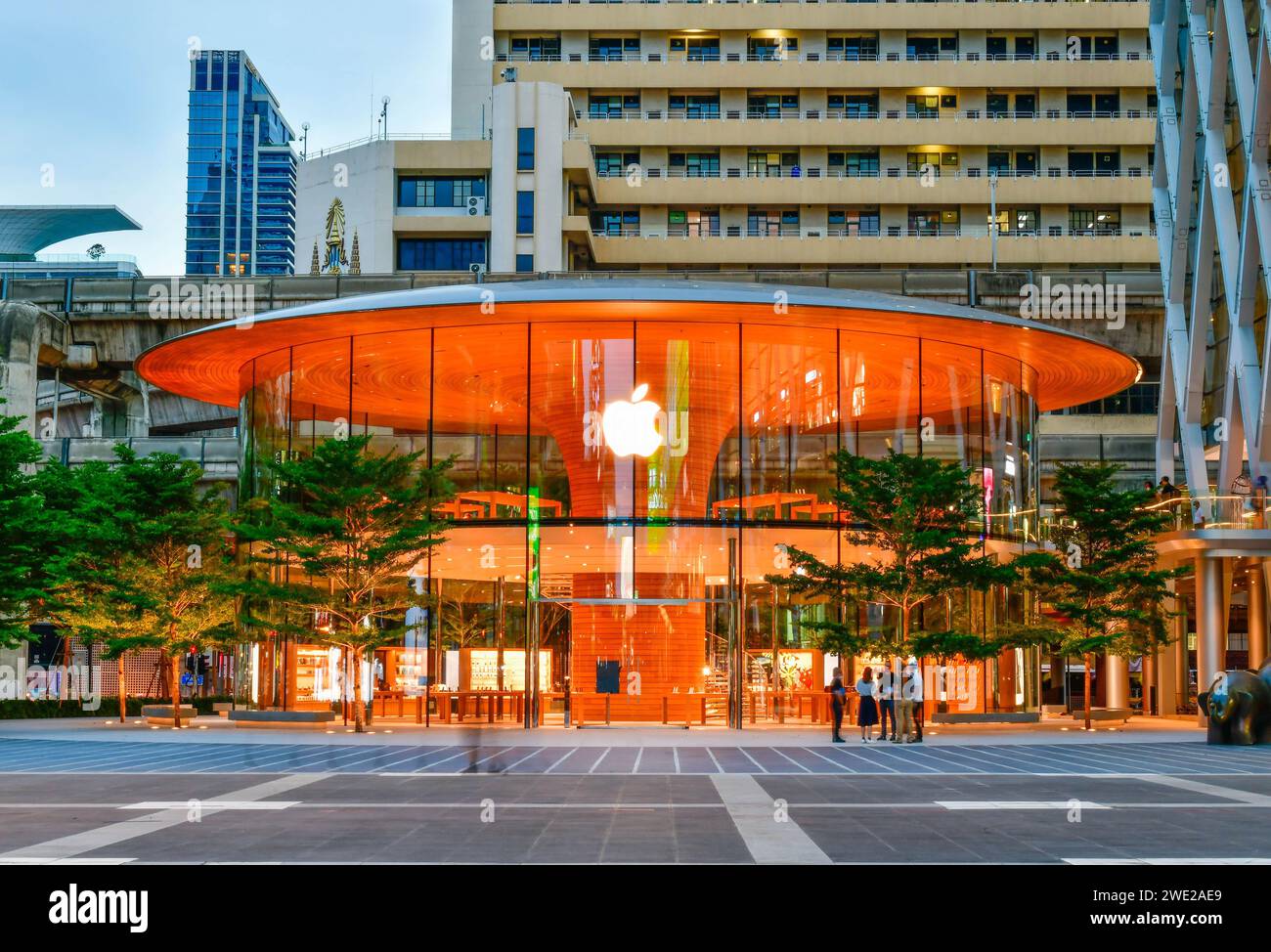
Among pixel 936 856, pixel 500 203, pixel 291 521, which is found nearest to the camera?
pixel 936 856

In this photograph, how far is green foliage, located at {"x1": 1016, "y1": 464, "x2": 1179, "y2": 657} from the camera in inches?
1467

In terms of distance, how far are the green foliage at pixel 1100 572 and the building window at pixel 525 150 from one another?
150ft

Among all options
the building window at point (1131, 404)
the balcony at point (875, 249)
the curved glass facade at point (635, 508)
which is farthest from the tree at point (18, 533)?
the building window at point (1131, 404)

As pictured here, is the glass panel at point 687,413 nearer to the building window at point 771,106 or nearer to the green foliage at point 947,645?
the green foliage at point 947,645

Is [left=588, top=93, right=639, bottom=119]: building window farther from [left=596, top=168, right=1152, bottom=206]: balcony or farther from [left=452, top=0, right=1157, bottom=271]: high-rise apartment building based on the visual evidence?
[left=596, top=168, right=1152, bottom=206]: balcony

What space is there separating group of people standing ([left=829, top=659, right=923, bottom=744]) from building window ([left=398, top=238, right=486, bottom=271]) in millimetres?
51503

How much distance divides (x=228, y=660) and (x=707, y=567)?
3257cm

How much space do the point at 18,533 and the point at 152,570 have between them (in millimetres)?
3727

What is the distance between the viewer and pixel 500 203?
78.8 m

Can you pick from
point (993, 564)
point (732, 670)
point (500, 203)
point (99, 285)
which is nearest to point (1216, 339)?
point (993, 564)

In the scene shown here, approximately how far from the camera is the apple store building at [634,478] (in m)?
35.8

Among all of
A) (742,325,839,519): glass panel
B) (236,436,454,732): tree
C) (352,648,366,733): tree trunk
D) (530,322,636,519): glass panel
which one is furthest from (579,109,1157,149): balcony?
(352,648,366,733): tree trunk

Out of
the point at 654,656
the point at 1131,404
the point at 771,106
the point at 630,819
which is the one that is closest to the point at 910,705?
the point at 654,656
